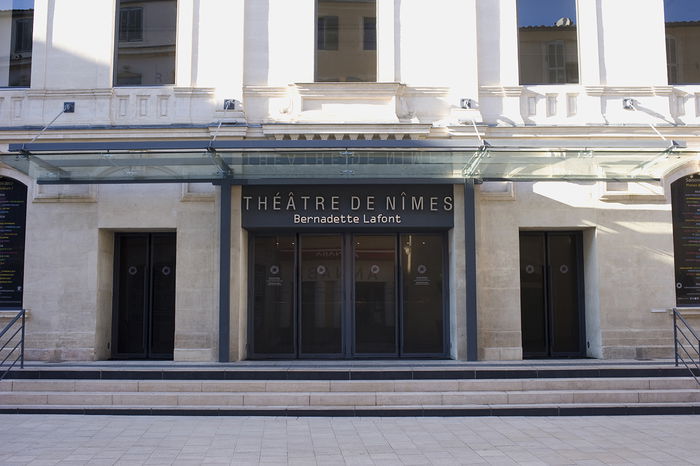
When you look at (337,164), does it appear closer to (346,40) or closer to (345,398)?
(346,40)

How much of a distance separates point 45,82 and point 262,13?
14.1ft

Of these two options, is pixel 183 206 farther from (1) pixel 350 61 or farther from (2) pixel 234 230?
(1) pixel 350 61

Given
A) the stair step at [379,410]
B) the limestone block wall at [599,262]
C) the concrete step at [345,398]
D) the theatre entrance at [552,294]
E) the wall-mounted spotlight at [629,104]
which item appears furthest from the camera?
the theatre entrance at [552,294]

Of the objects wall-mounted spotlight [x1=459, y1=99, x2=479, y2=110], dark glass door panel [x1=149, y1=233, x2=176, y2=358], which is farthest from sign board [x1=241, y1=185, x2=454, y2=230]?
dark glass door panel [x1=149, y1=233, x2=176, y2=358]

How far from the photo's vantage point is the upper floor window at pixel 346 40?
12789 millimetres

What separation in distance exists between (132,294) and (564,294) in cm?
836

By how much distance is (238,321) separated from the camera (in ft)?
39.5

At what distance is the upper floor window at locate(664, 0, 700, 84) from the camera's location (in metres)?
12.8

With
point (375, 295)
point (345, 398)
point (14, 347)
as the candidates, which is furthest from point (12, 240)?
point (345, 398)

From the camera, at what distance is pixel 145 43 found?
12922 millimetres

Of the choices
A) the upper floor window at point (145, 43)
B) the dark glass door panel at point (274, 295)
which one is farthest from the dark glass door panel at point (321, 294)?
the upper floor window at point (145, 43)

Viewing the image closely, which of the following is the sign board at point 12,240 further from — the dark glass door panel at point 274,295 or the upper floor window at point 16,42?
the dark glass door panel at point 274,295

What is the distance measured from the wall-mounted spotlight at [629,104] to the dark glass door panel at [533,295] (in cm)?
281

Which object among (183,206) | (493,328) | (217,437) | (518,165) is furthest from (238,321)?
(518,165)
